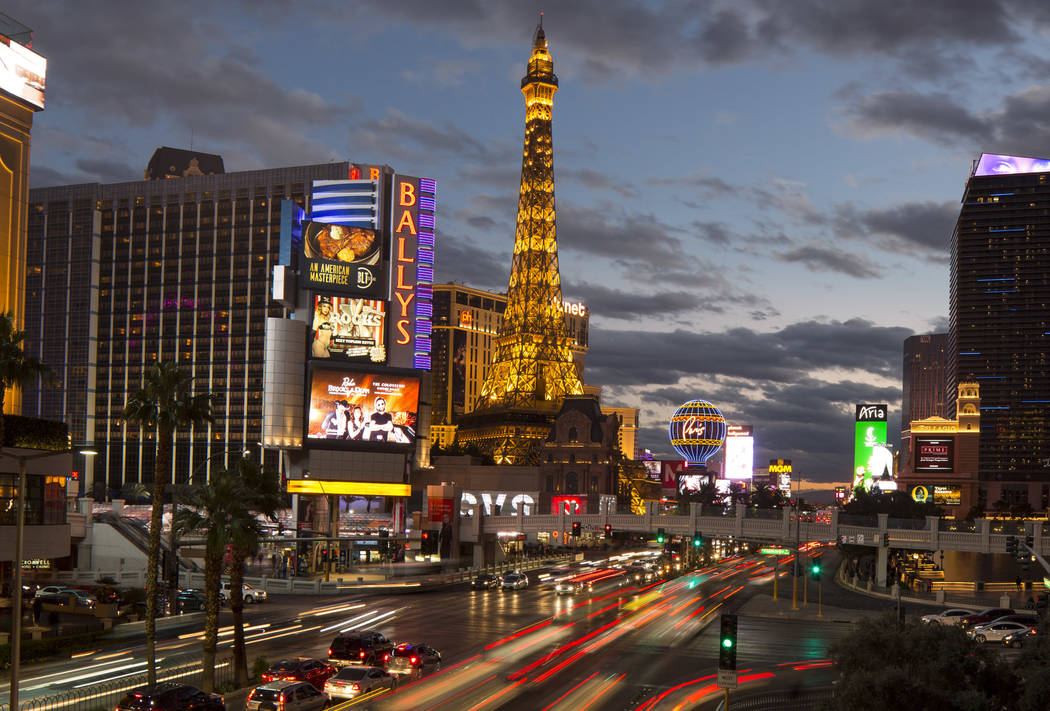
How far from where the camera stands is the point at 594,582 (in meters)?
93.8

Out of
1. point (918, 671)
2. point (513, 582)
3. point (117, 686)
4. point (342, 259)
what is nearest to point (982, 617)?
point (513, 582)

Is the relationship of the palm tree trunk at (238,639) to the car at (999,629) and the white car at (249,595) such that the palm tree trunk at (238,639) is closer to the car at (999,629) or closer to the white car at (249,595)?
the white car at (249,595)

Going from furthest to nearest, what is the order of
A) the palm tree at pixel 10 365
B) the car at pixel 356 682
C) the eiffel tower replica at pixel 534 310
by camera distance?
1. the eiffel tower replica at pixel 534 310
2. the palm tree at pixel 10 365
3. the car at pixel 356 682

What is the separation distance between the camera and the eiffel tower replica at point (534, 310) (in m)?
177

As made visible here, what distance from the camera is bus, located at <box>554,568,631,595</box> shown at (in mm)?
84000

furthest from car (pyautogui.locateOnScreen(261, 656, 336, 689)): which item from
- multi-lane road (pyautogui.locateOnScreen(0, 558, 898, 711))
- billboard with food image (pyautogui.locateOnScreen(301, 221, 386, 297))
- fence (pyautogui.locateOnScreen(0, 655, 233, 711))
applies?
billboard with food image (pyautogui.locateOnScreen(301, 221, 386, 297))

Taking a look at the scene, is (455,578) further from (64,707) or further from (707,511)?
(64,707)

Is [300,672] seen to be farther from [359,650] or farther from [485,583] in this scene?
[485,583]

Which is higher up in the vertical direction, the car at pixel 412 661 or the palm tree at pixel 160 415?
the palm tree at pixel 160 415

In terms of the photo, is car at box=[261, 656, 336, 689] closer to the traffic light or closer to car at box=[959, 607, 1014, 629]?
the traffic light

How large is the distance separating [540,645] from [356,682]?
15249 mm

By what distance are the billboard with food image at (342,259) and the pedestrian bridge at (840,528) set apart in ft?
132

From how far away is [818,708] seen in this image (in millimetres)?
29547

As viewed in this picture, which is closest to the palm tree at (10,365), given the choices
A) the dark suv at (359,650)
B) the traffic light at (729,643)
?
the dark suv at (359,650)
